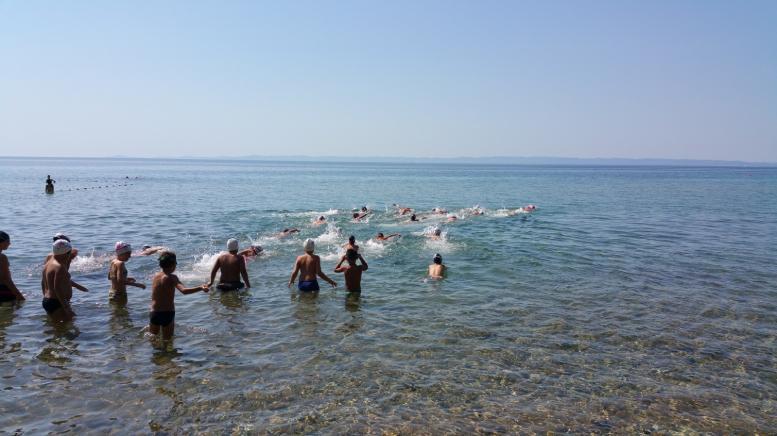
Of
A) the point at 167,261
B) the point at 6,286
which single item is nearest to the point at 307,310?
the point at 167,261

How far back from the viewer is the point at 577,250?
830 inches

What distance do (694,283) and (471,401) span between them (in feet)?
37.4

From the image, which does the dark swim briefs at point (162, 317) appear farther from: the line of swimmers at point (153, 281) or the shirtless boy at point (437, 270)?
the shirtless boy at point (437, 270)

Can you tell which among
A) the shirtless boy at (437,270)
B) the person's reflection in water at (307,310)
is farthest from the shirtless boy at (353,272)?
the shirtless boy at (437,270)

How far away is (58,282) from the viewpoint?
9.59 m

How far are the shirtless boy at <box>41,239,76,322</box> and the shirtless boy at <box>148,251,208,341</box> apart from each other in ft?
6.70

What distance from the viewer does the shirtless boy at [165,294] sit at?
8.70 metres

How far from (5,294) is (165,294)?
466cm

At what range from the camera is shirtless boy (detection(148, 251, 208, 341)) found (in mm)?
8695

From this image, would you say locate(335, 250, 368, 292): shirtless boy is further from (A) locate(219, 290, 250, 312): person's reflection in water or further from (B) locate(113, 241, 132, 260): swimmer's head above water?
(B) locate(113, 241, 132, 260): swimmer's head above water

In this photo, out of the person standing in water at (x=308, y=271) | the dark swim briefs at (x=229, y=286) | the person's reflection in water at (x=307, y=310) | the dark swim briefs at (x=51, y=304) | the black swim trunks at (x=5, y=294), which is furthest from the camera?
the person standing in water at (x=308, y=271)

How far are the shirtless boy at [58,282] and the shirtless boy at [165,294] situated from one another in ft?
6.70

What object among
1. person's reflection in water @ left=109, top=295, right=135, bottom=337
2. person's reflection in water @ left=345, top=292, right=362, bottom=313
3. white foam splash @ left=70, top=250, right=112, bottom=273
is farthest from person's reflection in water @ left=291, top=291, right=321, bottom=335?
white foam splash @ left=70, top=250, right=112, bottom=273

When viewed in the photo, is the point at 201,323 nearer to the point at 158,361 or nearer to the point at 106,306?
the point at 158,361
